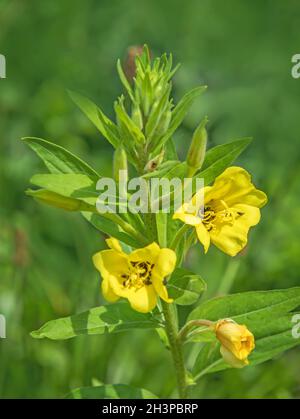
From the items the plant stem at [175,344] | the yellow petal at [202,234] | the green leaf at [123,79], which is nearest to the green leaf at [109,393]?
the plant stem at [175,344]

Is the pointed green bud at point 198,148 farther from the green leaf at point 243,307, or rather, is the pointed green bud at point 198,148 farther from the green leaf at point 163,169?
the green leaf at point 243,307

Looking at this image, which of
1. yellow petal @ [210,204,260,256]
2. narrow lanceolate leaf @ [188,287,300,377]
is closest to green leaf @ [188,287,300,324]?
narrow lanceolate leaf @ [188,287,300,377]

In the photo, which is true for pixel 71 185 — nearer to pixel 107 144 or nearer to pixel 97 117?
pixel 97 117

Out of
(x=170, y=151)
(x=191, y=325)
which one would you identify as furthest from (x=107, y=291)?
(x=170, y=151)

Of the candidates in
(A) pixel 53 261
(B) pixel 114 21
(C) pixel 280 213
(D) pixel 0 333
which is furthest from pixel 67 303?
(B) pixel 114 21

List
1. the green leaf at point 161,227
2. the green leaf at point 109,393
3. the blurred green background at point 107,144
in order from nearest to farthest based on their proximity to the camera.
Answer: the green leaf at point 161,227 < the green leaf at point 109,393 < the blurred green background at point 107,144

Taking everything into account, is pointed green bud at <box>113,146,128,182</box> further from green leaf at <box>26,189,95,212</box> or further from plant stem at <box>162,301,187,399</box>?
plant stem at <box>162,301,187,399</box>
